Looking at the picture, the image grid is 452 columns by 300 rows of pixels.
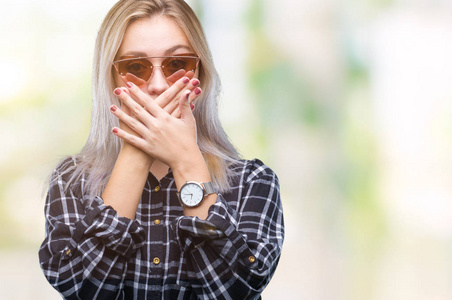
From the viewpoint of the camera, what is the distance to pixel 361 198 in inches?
58.0

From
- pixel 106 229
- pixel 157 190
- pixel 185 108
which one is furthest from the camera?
pixel 157 190

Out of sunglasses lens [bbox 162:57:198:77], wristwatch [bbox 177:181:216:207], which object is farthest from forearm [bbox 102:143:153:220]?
sunglasses lens [bbox 162:57:198:77]

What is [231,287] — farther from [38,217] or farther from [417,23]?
[417,23]

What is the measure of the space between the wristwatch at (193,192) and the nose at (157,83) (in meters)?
0.25

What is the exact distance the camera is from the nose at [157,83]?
1250 millimetres

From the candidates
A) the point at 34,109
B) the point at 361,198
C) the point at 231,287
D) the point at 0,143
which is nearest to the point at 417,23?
the point at 361,198

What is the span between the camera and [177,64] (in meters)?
1.28

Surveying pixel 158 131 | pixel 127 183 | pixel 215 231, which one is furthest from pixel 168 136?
pixel 215 231

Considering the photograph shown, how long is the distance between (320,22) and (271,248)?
2.30 feet

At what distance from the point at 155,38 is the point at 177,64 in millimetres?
87

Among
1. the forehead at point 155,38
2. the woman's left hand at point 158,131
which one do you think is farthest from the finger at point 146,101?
the forehead at point 155,38

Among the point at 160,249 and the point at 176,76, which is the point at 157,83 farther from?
the point at 160,249

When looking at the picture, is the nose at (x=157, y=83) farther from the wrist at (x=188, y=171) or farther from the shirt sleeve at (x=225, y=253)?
the shirt sleeve at (x=225, y=253)

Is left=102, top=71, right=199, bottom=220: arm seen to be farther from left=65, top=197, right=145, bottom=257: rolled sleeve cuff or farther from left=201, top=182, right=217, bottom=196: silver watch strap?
left=201, top=182, right=217, bottom=196: silver watch strap
